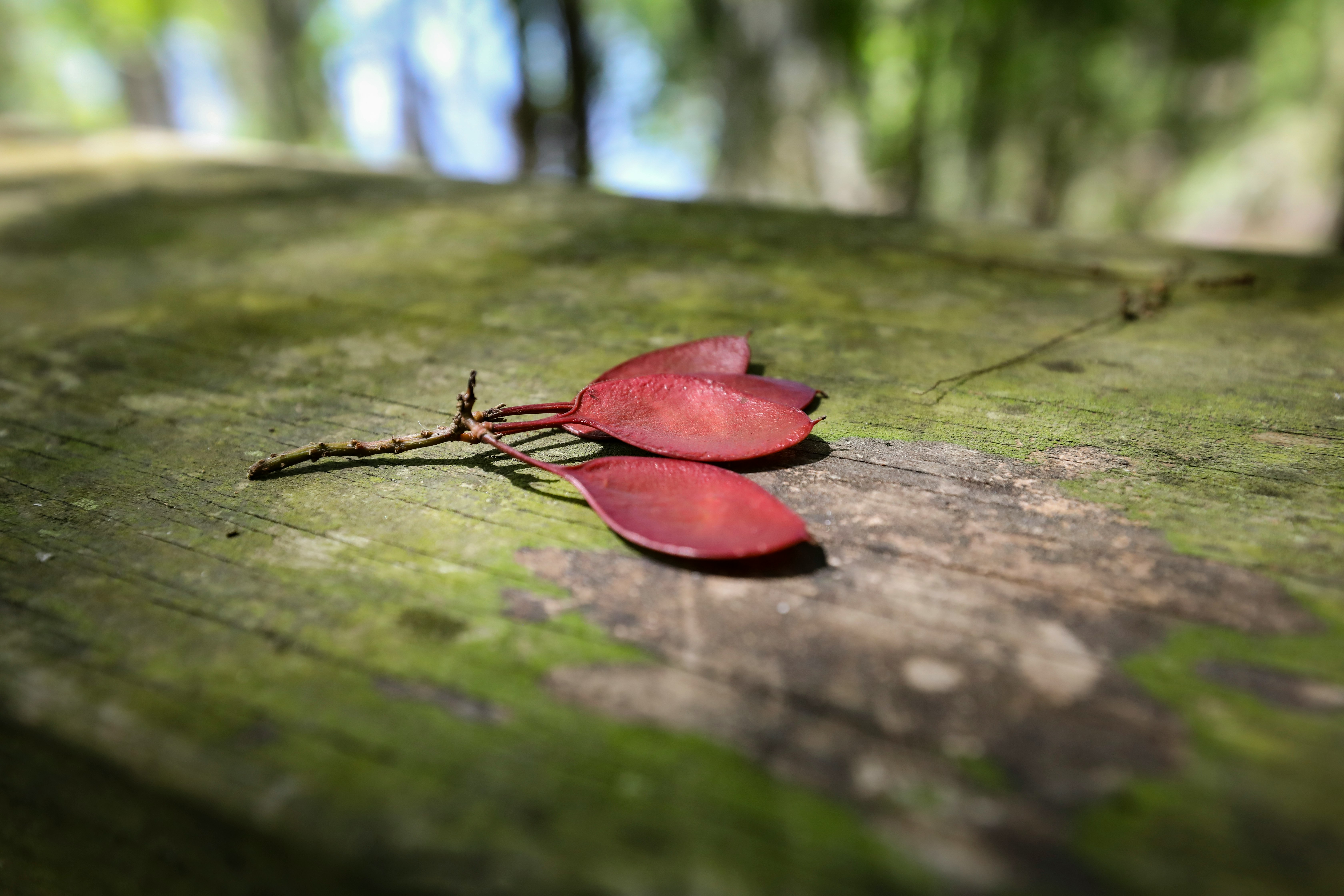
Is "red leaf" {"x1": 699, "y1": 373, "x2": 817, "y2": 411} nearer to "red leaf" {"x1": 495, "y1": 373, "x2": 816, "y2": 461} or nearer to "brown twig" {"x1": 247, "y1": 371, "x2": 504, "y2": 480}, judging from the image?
"red leaf" {"x1": 495, "y1": 373, "x2": 816, "y2": 461}

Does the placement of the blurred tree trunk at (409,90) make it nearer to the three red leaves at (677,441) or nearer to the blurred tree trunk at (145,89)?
the blurred tree trunk at (145,89)

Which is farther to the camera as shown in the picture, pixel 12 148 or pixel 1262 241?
pixel 1262 241

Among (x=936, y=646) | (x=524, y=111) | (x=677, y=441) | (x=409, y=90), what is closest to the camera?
(x=936, y=646)

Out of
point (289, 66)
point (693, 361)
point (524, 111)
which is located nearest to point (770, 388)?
point (693, 361)

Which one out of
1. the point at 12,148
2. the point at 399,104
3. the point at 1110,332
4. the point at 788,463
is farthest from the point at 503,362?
the point at 399,104

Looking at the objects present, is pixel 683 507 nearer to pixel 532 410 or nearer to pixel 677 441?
pixel 677 441

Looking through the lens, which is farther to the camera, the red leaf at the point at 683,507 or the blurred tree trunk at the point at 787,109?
the blurred tree trunk at the point at 787,109

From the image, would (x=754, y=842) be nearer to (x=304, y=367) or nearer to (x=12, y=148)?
(x=304, y=367)

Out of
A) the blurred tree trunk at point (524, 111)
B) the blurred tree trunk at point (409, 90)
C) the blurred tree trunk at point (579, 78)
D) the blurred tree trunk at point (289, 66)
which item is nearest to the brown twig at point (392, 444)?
the blurred tree trunk at point (579, 78)
